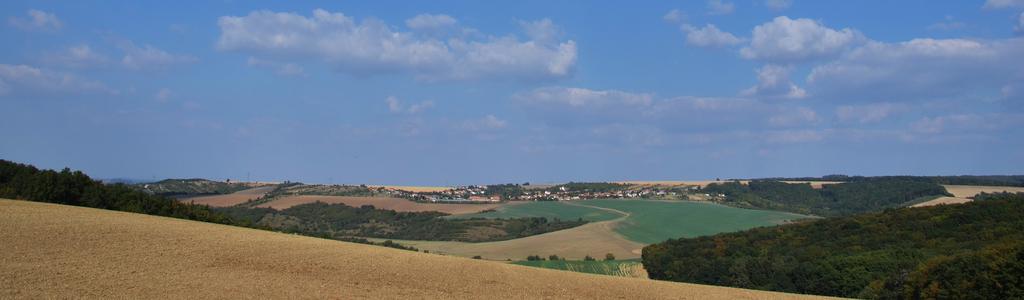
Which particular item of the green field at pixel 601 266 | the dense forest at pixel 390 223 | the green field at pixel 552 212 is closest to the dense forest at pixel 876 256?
the green field at pixel 601 266

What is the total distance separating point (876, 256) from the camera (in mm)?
58812

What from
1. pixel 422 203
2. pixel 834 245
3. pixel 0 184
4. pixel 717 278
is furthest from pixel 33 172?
pixel 422 203

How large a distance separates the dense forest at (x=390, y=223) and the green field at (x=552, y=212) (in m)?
5.28

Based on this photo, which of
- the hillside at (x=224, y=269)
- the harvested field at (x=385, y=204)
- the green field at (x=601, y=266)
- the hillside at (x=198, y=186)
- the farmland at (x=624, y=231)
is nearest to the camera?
the hillside at (x=224, y=269)

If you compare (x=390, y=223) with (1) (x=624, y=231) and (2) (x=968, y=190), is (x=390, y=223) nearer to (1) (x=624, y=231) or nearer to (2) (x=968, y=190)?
(1) (x=624, y=231)

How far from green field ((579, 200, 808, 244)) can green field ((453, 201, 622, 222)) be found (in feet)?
16.3

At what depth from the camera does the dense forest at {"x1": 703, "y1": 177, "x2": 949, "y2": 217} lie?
162875 millimetres

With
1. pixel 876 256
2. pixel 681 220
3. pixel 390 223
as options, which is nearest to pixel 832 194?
pixel 681 220

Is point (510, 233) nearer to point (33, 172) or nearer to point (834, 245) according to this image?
point (834, 245)

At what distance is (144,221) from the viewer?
131 ft

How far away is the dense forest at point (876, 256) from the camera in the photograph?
38781 millimetres

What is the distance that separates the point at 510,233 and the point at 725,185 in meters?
94.2

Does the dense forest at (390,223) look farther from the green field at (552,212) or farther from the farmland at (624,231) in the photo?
the farmland at (624,231)

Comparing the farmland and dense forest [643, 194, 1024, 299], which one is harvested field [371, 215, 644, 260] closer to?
the farmland
